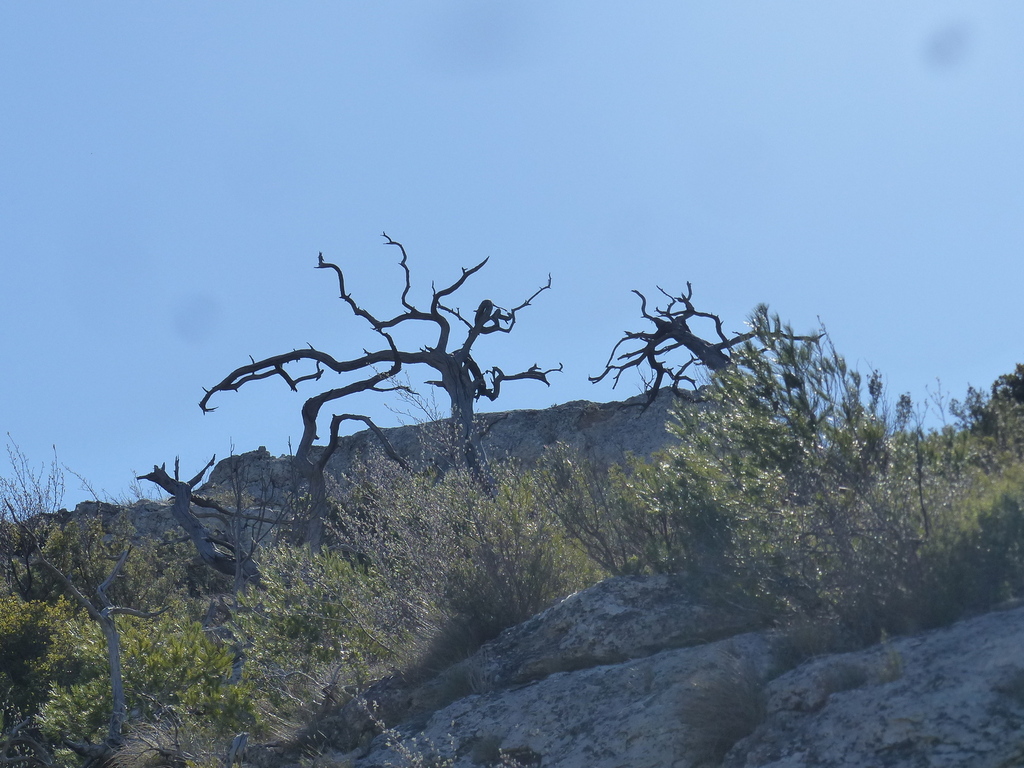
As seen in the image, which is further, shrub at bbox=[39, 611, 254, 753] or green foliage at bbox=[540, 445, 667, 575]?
shrub at bbox=[39, 611, 254, 753]

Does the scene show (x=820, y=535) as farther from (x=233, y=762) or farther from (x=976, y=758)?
(x=233, y=762)

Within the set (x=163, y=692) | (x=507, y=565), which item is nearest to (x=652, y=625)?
(x=507, y=565)

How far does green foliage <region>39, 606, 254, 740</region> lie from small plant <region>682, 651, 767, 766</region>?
14.5 ft

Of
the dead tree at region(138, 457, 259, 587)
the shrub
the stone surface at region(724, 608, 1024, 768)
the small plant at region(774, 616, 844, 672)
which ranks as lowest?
the stone surface at region(724, 608, 1024, 768)

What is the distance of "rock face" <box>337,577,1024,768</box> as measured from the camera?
176 inches

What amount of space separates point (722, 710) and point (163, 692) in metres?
5.94

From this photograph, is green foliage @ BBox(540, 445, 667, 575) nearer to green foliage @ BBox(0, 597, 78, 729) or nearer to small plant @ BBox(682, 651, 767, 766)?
small plant @ BBox(682, 651, 767, 766)

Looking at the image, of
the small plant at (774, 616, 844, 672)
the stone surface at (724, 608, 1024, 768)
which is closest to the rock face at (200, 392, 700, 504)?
the small plant at (774, 616, 844, 672)

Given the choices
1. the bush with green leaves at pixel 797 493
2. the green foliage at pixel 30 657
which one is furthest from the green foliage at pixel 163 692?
the bush with green leaves at pixel 797 493

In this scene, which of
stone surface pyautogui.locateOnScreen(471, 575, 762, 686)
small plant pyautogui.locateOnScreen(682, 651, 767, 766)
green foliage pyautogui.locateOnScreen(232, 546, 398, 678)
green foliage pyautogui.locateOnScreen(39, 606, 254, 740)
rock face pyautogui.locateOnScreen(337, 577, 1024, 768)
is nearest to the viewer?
rock face pyautogui.locateOnScreen(337, 577, 1024, 768)

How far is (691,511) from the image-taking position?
288 inches

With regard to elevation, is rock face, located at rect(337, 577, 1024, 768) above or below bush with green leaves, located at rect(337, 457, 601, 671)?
below

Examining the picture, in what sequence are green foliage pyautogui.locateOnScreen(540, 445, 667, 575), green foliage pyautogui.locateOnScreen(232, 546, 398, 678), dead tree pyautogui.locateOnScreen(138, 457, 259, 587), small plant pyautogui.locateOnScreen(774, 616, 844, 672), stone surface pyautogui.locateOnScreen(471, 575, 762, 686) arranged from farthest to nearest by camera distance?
dead tree pyautogui.locateOnScreen(138, 457, 259, 587) < green foliage pyautogui.locateOnScreen(232, 546, 398, 678) < green foliage pyautogui.locateOnScreen(540, 445, 667, 575) < stone surface pyautogui.locateOnScreen(471, 575, 762, 686) < small plant pyautogui.locateOnScreen(774, 616, 844, 672)

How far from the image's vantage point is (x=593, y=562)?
893 centimetres
